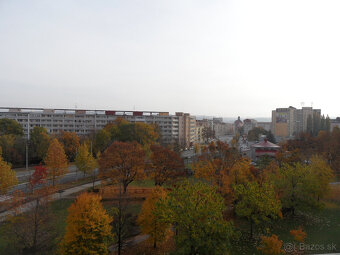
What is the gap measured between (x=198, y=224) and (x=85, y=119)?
2224 inches

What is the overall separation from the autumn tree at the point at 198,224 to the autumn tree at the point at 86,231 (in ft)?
8.64

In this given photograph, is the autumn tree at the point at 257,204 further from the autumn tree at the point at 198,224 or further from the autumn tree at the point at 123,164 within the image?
the autumn tree at the point at 123,164

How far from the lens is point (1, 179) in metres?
17.4

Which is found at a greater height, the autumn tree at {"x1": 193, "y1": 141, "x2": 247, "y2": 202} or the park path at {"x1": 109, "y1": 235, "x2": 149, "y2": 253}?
the autumn tree at {"x1": 193, "y1": 141, "x2": 247, "y2": 202}

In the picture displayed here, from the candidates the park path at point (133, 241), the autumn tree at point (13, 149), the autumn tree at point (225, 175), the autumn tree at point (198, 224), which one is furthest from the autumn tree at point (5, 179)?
the autumn tree at point (13, 149)

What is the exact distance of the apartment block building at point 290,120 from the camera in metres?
83.7

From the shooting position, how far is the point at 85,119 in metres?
61.5

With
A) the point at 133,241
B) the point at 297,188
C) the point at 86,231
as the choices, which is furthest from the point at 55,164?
the point at 297,188

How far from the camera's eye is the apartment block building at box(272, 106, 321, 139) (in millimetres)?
83688

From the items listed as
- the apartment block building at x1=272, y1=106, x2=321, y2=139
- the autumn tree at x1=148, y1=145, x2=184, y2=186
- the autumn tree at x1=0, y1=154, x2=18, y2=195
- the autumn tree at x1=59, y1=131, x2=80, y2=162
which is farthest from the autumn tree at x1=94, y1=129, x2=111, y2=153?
the apartment block building at x1=272, y1=106, x2=321, y2=139

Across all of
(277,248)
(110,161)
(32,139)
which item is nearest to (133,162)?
(110,161)

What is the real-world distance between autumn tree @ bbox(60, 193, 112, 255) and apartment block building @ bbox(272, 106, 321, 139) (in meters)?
82.2

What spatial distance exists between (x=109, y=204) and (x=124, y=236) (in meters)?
7.38

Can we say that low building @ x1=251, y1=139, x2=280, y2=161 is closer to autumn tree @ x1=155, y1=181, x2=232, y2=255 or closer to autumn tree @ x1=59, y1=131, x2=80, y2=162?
autumn tree @ x1=59, y1=131, x2=80, y2=162
